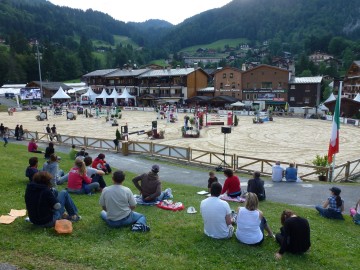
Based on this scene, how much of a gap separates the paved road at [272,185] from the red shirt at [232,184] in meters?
2.31

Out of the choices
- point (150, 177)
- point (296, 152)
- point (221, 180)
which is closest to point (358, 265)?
point (150, 177)

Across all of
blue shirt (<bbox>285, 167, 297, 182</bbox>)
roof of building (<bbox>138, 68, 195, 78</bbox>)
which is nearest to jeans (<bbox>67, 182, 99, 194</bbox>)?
blue shirt (<bbox>285, 167, 297, 182</bbox>)

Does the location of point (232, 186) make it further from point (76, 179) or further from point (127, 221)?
point (76, 179)

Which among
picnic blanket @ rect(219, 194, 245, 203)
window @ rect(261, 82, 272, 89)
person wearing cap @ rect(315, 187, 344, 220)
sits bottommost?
picnic blanket @ rect(219, 194, 245, 203)

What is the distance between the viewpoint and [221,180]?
50.5 ft

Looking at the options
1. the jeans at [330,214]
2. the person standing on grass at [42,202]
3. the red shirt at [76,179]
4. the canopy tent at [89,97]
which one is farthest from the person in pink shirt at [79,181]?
the canopy tent at [89,97]

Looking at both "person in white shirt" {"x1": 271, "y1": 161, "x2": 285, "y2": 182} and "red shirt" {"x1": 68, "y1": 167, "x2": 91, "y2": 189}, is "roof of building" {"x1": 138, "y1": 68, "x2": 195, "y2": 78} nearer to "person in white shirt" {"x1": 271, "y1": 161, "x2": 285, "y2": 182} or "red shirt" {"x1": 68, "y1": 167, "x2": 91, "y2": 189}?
"person in white shirt" {"x1": 271, "y1": 161, "x2": 285, "y2": 182}

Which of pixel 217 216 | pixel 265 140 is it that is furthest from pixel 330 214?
pixel 265 140

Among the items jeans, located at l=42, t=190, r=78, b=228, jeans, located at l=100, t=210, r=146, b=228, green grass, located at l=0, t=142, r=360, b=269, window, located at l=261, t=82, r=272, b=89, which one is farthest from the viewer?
window, located at l=261, t=82, r=272, b=89

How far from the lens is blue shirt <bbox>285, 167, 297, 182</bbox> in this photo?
1505 cm

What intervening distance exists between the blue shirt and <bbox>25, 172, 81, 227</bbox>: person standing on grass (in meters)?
11.2

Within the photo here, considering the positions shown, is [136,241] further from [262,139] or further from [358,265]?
[262,139]

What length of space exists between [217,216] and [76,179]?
16.7 feet

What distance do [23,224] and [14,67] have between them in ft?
413
